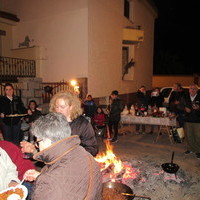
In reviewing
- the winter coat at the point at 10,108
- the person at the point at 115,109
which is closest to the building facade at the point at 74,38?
the person at the point at 115,109

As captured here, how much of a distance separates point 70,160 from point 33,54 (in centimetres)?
1195

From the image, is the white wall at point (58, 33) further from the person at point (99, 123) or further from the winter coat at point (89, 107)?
the person at point (99, 123)

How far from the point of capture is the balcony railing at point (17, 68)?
1174 centimetres

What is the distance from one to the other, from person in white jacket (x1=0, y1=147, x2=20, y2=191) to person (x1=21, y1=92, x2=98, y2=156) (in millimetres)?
952

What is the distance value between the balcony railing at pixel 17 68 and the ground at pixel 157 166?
6.81 meters

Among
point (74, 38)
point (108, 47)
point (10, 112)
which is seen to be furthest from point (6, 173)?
point (108, 47)

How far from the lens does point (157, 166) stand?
5.66 metres

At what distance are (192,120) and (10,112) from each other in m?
5.79

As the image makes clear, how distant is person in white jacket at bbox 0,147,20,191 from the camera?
2.46 meters

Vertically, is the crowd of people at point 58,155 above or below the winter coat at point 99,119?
above

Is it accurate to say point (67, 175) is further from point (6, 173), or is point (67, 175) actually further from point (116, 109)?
point (116, 109)

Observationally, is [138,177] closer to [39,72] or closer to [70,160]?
[70,160]

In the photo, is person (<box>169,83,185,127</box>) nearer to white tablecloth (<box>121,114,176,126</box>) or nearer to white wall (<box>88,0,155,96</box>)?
white tablecloth (<box>121,114,176,126</box>)

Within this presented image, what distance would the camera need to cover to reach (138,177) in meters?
4.96
